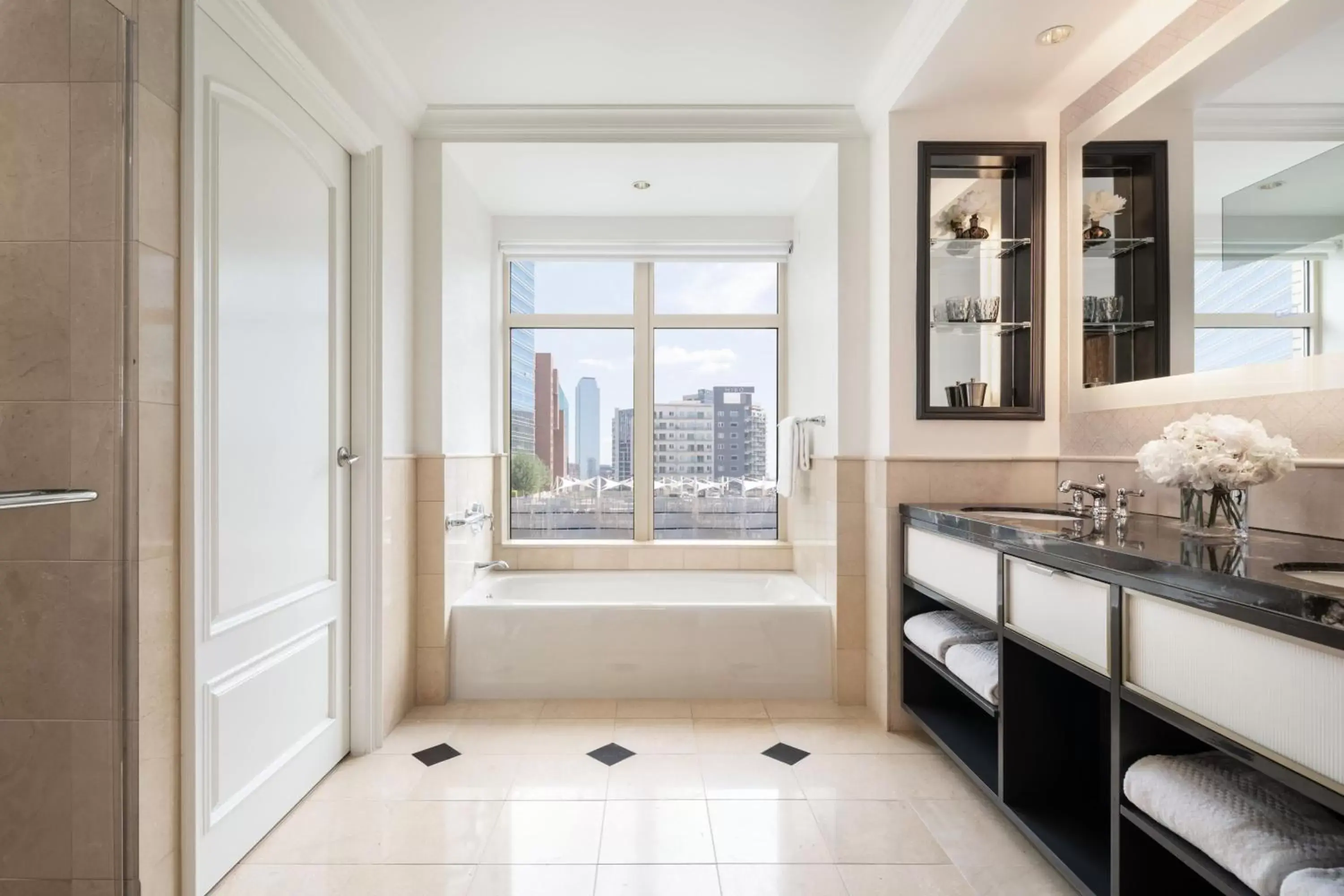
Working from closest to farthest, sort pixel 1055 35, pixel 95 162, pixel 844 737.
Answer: pixel 95 162 → pixel 1055 35 → pixel 844 737

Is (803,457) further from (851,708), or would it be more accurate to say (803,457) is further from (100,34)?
(100,34)

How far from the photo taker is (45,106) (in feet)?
3.79

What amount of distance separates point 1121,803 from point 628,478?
2.76 m

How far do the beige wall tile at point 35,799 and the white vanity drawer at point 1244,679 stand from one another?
2.01 metres

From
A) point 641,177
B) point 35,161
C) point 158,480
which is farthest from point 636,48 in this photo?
point 158,480

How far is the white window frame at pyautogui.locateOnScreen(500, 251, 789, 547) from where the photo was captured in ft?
12.0

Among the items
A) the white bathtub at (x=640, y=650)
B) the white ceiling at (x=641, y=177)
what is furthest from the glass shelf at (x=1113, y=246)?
the white bathtub at (x=640, y=650)

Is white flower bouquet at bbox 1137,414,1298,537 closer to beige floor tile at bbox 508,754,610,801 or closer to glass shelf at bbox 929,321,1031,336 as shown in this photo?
glass shelf at bbox 929,321,1031,336

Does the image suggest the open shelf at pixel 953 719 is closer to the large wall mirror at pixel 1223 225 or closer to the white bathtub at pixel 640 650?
the white bathtub at pixel 640 650

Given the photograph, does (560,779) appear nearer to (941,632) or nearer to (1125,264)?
(941,632)

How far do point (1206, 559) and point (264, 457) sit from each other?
6.92ft

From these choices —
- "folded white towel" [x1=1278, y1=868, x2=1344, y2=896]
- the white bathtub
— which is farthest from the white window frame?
"folded white towel" [x1=1278, y1=868, x2=1344, y2=896]

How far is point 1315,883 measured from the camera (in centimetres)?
90

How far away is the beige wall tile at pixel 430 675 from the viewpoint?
2.64m
